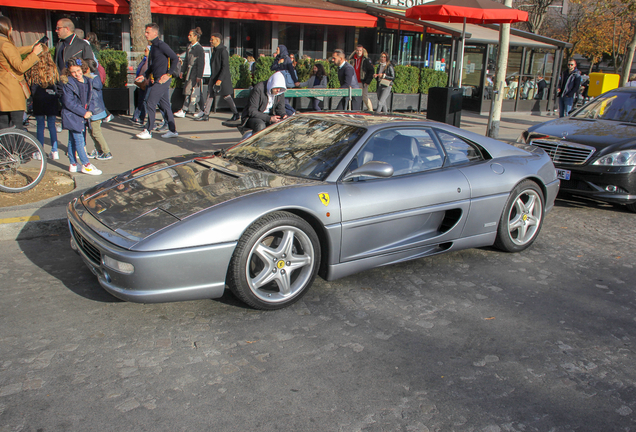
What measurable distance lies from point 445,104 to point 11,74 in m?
7.22

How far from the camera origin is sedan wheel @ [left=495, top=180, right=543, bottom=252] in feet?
16.7

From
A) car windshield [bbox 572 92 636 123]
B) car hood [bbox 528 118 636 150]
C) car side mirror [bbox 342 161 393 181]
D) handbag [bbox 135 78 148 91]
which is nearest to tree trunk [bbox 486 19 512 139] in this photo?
car windshield [bbox 572 92 636 123]

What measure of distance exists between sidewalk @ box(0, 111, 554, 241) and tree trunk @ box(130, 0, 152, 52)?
1.77m

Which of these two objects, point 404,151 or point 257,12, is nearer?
point 404,151

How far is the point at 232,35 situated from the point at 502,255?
54.1 feet

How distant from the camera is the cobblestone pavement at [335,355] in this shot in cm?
276

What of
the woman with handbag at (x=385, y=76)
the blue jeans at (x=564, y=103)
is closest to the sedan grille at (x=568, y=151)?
the woman with handbag at (x=385, y=76)

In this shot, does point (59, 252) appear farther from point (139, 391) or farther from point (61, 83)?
point (61, 83)

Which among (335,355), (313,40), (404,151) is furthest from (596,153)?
(313,40)

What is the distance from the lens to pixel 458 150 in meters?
4.96

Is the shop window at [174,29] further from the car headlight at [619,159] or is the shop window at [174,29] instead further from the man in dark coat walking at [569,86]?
the car headlight at [619,159]

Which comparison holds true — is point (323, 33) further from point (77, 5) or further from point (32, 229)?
point (32, 229)

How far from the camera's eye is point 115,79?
12.5 m

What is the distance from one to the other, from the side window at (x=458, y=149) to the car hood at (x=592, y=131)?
9.26ft
